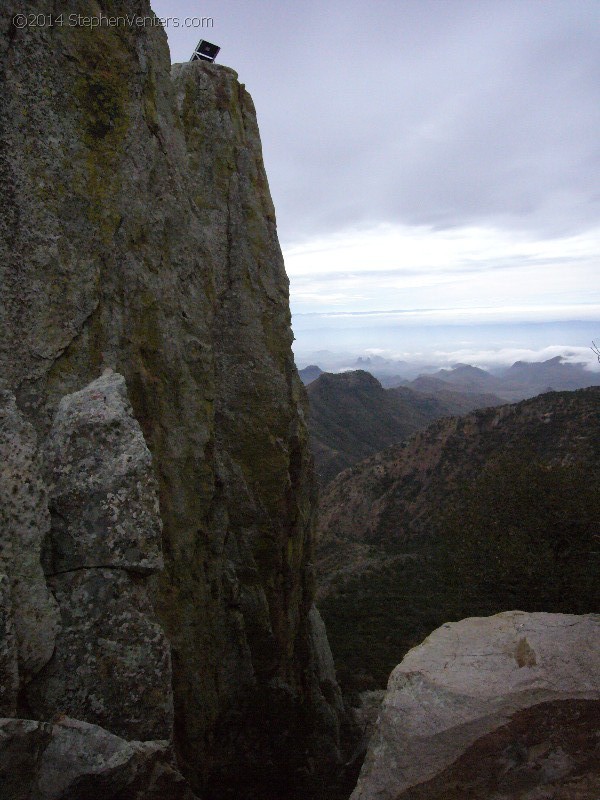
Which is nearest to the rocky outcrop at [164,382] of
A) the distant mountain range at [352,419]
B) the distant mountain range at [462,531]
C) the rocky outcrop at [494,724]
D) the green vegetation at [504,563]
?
the rocky outcrop at [494,724]

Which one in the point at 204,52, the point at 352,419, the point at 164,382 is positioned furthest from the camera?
the point at 352,419

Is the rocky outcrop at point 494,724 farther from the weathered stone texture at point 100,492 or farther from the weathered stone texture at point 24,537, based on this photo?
the weathered stone texture at point 24,537

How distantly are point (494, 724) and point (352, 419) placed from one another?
128 metres

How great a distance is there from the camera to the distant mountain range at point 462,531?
21.7 m

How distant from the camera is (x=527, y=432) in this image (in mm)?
53562

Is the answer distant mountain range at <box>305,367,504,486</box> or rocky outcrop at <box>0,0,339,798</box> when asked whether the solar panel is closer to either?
rocky outcrop at <box>0,0,339,798</box>

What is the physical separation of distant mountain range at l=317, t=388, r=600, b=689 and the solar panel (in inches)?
898

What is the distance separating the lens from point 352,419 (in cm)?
13488

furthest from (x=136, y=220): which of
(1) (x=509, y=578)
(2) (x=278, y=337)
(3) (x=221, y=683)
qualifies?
(1) (x=509, y=578)

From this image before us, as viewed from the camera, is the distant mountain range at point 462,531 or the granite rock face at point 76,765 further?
the distant mountain range at point 462,531

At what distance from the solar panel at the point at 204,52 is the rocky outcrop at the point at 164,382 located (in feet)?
2.11

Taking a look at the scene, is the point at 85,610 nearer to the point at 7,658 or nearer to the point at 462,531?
the point at 7,658

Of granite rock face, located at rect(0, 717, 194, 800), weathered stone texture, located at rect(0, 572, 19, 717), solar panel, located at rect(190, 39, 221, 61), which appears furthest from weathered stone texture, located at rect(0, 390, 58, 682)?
solar panel, located at rect(190, 39, 221, 61)

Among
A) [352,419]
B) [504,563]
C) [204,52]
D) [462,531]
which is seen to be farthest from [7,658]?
[352,419]
